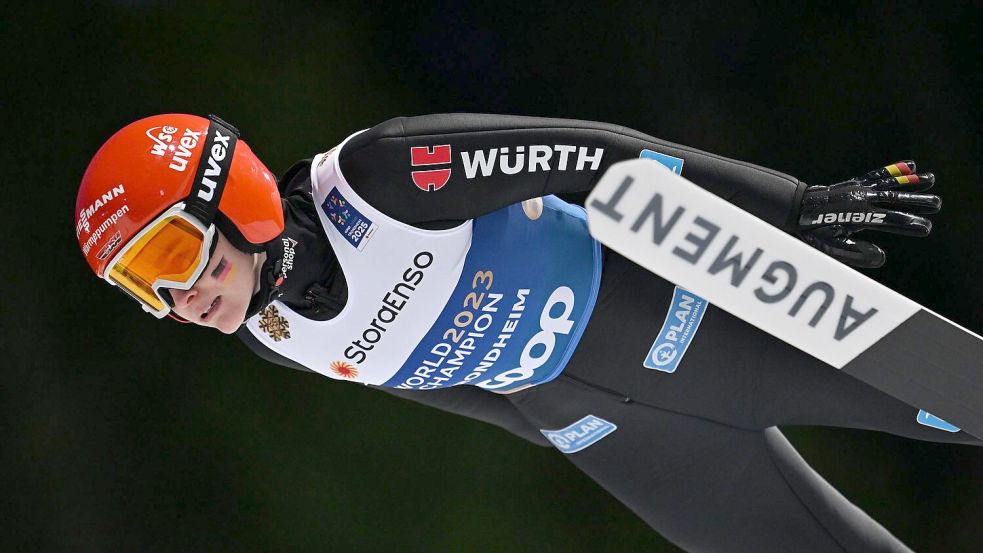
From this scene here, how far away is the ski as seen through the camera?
0.88 m

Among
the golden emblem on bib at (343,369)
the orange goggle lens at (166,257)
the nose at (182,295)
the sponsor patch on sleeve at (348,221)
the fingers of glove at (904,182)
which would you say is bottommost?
the golden emblem on bib at (343,369)

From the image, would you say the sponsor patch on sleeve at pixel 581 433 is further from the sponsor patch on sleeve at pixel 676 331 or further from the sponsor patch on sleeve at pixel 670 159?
the sponsor patch on sleeve at pixel 670 159

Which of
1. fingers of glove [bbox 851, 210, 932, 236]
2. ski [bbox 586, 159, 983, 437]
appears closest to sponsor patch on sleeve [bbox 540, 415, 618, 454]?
fingers of glove [bbox 851, 210, 932, 236]

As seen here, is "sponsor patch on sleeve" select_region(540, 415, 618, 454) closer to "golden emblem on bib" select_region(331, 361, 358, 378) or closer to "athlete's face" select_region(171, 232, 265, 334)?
"golden emblem on bib" select_region(331, 361, 358, 378)

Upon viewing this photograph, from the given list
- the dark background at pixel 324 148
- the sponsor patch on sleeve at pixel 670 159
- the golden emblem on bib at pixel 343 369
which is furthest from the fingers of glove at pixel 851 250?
the dark background at pixel 324 148

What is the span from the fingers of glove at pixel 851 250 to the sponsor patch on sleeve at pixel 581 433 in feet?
2.02

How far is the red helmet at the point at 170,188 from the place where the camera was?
1525mm

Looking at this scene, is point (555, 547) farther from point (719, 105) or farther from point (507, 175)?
point (507, 175)

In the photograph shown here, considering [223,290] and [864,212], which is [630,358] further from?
[223,290]

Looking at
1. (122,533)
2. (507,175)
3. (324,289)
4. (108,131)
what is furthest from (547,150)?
(122,533)

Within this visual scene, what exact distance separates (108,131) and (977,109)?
231cm

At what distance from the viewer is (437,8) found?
2680 millimetres

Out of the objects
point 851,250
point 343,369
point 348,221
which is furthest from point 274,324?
point 851,250

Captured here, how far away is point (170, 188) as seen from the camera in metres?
1.53
